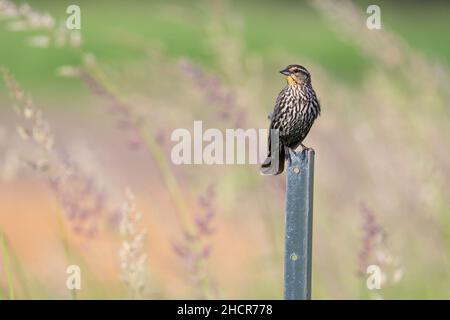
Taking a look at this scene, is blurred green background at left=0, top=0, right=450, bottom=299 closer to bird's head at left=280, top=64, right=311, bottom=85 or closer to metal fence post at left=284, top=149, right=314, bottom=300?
bird's head at left=280, top=64, right=311, bottom=85

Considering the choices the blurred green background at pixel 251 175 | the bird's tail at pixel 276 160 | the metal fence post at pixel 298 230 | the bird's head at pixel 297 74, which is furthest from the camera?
the bird's head at pixel 297 74

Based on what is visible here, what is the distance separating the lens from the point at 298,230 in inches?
94.9

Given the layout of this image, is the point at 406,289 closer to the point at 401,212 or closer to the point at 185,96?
the point at 401,212

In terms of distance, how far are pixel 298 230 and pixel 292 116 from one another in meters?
0.86

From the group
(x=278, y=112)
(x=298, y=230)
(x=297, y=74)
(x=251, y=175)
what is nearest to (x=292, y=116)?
(x=278, y=112)

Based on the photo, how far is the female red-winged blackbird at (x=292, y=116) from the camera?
3096 millimetres

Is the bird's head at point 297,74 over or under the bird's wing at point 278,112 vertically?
over

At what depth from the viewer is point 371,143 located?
465 cm

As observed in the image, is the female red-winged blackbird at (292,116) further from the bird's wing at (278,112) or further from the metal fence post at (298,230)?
the metal fence post at (298,230)

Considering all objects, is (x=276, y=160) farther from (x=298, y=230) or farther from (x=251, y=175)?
(x=251, y=175)

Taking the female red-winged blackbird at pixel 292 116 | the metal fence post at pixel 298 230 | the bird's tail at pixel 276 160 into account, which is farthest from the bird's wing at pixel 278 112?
the metal fence post at pixel 298 230

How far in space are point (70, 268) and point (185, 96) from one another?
4.48 feet

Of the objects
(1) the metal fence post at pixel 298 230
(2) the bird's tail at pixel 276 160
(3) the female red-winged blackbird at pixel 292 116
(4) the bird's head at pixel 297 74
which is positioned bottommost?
(1) the metal fence post at pixel 298 230
